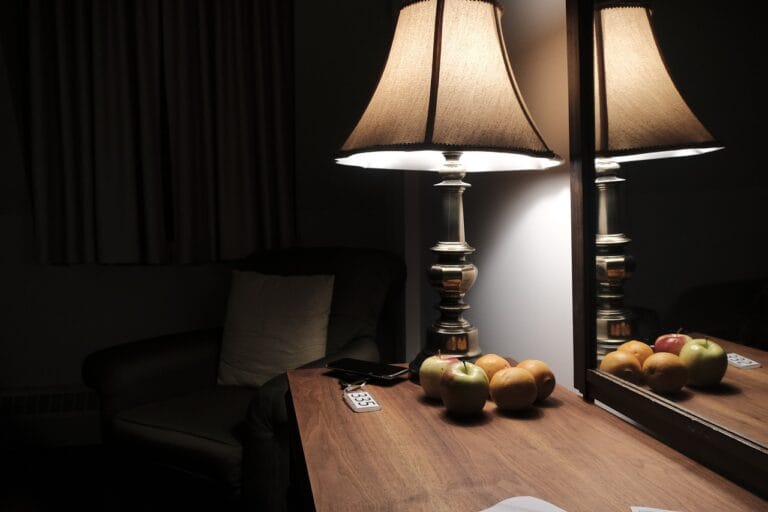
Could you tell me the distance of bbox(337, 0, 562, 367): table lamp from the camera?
3.40 feet

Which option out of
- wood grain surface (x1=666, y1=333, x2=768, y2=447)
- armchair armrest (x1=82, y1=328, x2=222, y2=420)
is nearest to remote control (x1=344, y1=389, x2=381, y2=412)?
wood grain surface (x1=666, y1=333, x2=768, y2=447)

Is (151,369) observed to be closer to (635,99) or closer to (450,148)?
(450,148)

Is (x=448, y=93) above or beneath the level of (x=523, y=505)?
above

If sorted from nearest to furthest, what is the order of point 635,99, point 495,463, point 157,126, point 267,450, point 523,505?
point 523,505, point 495,463, point 635,99, point 267,450, point 157,126

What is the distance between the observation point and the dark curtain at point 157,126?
8.22 ft

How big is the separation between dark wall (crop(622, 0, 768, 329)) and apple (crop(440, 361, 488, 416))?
0.94ft

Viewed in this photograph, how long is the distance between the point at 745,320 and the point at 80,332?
8.72 feet

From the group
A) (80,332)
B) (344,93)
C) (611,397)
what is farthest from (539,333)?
(80,332)

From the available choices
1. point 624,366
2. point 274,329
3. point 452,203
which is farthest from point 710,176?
point 274,329

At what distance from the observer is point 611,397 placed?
3.27 ft

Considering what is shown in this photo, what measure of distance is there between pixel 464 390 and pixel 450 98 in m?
0.49

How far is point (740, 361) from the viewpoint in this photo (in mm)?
763

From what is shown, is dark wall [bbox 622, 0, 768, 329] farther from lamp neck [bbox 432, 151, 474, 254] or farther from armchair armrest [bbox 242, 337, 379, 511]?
armchair armrest [bbox 242, 337, 379, 511]

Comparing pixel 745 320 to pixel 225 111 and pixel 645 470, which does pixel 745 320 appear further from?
pixel 225 111
